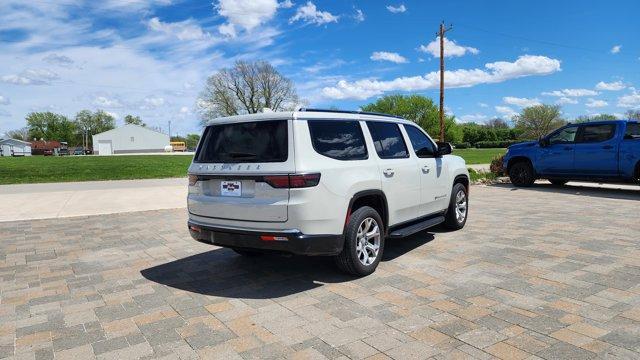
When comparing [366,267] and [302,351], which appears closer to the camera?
[302,351]

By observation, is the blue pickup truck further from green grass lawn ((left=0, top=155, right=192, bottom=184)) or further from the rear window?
green grass lawn ((left=0, top=155, right=192, bottom=184))

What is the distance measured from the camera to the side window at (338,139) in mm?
4465

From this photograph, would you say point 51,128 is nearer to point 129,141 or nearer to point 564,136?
point 129,141

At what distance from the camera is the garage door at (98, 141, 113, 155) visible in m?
89.2

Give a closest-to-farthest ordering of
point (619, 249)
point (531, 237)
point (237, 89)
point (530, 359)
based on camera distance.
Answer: point (530, 359) < point (619, 249) < point (531, 237) < point (237, 89)

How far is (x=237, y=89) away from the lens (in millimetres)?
67188

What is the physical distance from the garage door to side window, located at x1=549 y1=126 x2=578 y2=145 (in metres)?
91.0

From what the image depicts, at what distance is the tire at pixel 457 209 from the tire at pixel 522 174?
7.16m

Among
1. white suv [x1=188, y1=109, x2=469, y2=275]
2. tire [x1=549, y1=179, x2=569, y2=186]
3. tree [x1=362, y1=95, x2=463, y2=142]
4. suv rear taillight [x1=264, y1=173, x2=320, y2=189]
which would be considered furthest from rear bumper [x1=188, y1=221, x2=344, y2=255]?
tree [x1=362, y1=95, x2=463, y2=142]

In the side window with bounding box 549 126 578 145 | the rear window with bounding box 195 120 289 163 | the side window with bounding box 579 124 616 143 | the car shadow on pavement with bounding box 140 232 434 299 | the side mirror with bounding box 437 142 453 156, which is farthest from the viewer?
the side window with bounding box 549 126 578 145

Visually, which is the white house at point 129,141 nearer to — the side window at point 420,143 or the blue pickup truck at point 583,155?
the blue pickup truck at point 583,155

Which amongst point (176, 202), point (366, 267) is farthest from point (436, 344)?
point (176, 202)

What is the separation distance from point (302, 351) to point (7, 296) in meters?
3.29

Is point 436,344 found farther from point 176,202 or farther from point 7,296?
point 176,202
